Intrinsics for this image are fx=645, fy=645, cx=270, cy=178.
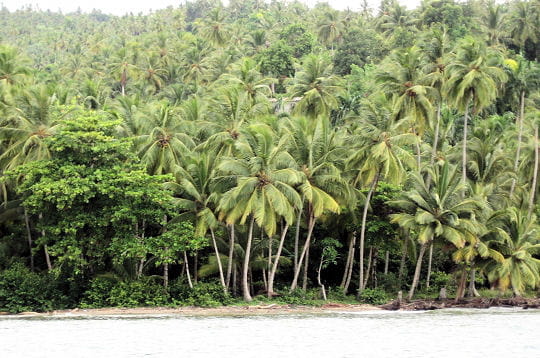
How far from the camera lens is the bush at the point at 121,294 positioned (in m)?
32.4

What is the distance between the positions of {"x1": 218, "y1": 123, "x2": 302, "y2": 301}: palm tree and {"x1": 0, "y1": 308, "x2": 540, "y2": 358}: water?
16.2 ft

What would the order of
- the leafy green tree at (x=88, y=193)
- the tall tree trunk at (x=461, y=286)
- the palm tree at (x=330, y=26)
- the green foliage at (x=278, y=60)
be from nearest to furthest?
the leafy green tree at (x=88, y=193) < the tall tree trunk at (x=461, y=286) < the green foliage at (x=278, y=60) < the palm tree at (x=330, y=26)

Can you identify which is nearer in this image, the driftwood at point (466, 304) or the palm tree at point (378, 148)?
the palm tree at point (378, 148)

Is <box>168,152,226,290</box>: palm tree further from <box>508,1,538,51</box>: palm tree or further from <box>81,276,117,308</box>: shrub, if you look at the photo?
<box>508,1,538,51</box>: palm tree

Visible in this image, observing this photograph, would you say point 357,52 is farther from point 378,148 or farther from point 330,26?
point 378,148

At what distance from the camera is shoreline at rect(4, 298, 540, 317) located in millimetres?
31234

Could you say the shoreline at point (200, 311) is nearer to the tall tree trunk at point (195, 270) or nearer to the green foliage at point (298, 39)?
the tall tree trunk at point (195, 270)

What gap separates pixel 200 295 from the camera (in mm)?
33500

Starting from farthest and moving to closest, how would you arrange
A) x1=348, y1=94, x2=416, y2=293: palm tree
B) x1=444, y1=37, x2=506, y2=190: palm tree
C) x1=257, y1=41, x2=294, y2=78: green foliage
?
x1=257, y1=41, x2=294, y2=78: green foliage, x1=444, y1=37, x2=506, y2=190: palm tree, x1=348, y1=94, x2=416, y2=293: palm tree

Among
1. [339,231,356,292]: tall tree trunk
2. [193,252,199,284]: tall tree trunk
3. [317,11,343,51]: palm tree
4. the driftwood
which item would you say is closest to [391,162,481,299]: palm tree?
the driftwood

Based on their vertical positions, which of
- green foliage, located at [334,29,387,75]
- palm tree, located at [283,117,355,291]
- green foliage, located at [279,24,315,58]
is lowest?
palm tree, located at [283,117,355,291]

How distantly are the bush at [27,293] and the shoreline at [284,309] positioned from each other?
46 centimetres

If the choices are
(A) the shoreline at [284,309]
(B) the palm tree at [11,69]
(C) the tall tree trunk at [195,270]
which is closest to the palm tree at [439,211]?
(A) the shoreline at [284,309]

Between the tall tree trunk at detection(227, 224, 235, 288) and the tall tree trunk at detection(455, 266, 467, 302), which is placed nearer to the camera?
the tall tree trunk at detection(227, 224, 235, 288)
